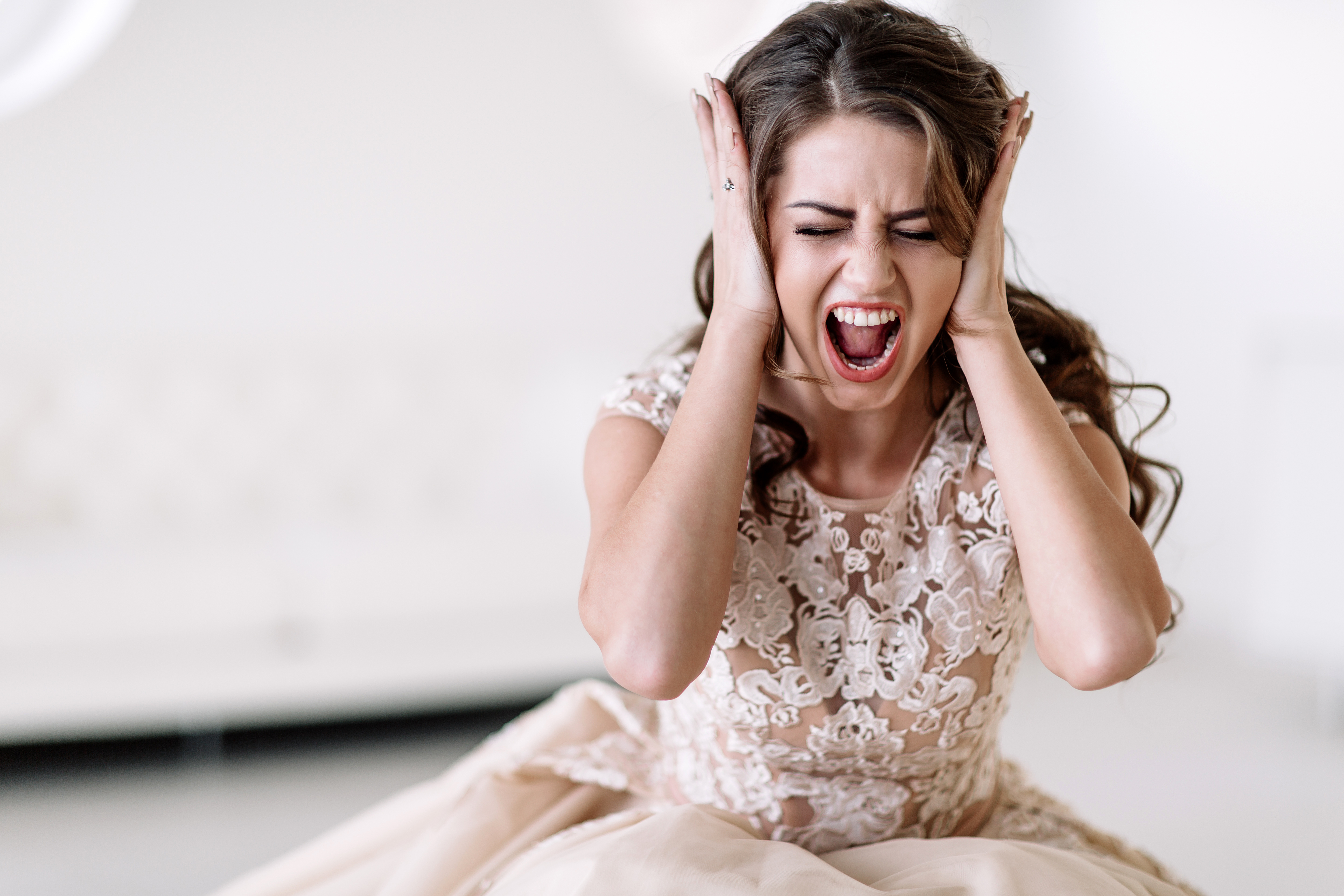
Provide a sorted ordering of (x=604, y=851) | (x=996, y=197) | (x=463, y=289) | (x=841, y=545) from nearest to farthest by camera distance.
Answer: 1. (x=604, y=851)
2. (x=996, y=197)
3. (x=841, y=545)
4. (x=463, y=289)

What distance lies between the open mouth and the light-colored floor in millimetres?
1657

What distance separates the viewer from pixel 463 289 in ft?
12.1

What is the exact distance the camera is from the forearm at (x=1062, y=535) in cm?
103

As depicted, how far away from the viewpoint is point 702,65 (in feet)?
12.5

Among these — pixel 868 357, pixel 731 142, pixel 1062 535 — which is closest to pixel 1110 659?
pixel 1062 535

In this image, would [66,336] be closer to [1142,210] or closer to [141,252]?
[141,252]

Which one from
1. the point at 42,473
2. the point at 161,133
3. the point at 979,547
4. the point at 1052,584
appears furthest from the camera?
the point at 161,133

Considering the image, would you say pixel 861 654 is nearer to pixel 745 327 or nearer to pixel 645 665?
pixel 645 665

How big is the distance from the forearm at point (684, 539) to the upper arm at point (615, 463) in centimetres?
3

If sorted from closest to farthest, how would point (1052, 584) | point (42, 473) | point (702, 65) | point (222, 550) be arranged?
1. point (1052, 584)
2. point (222, 550)
3. point (42, 473)
4. point (702, 65)

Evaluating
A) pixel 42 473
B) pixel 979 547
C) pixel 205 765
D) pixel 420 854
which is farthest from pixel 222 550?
pixel 979 547

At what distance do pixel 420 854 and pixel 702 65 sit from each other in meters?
3.19

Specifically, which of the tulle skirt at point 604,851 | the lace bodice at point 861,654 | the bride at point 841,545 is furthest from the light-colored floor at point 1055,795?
the lace bodice at point 861,654

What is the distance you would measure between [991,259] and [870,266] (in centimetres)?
16
